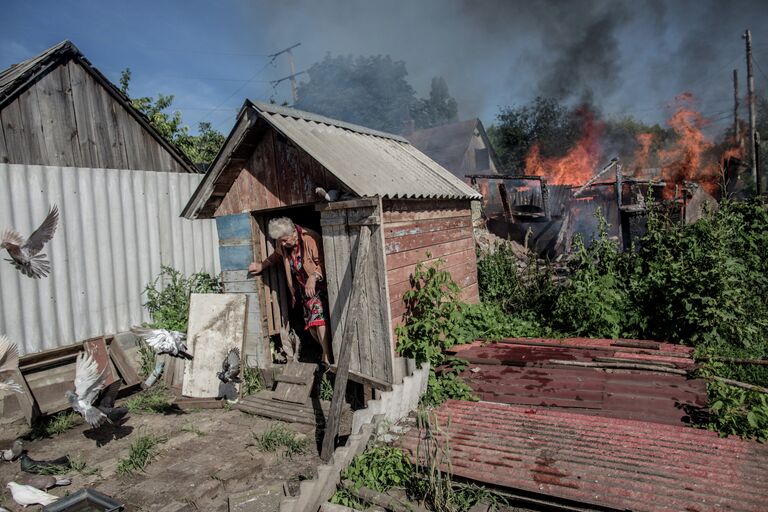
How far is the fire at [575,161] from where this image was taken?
85.1 ft

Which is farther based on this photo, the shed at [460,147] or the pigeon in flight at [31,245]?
the shed at [460,147]

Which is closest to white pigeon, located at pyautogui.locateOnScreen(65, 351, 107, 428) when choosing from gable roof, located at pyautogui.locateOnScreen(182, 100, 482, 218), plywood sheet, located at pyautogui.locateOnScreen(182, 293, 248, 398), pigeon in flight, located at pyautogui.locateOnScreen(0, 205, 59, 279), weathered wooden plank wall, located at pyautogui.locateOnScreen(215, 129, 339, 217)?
pigeon in flight, located at pyautogui.locateOnScreen(0, 205, 59, 279)

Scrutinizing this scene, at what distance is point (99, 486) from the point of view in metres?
4.95

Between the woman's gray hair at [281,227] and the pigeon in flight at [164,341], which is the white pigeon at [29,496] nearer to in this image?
the pigeon in flight at [164,341]

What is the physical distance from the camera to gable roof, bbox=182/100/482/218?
18.8ft

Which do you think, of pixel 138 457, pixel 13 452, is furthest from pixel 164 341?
pixel 13 452

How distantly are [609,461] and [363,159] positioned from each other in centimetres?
462

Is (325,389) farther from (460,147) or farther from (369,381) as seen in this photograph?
(460,147)

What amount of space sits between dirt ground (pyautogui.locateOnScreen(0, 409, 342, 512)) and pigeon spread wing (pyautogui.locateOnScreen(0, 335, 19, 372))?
1224 millimetres

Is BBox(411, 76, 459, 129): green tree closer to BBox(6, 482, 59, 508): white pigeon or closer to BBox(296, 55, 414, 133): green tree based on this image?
BBox(296, 55, 414, 133): green tree

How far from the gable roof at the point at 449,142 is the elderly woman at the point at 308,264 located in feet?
78.2

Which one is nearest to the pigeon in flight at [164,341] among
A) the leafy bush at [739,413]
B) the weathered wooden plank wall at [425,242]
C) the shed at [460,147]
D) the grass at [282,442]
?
the grass at [282,442]

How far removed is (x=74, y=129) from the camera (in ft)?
26.7

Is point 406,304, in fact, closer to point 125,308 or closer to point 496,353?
point 496,353
